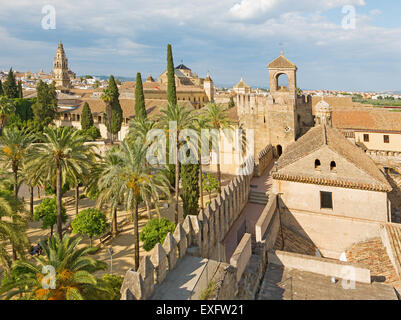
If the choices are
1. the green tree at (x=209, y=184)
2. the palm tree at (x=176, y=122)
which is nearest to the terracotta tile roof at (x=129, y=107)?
the green tree at (x=209, y=184)

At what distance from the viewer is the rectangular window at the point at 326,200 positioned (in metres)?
19.7

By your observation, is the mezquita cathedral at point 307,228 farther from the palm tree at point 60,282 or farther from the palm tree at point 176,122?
the palm tree at point 176,122

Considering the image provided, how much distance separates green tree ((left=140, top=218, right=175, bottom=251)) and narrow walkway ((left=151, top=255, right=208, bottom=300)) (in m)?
7.10

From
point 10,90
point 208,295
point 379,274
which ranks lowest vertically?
point 379,274

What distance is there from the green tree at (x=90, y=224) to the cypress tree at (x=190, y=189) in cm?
670

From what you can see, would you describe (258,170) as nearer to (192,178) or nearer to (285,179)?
(192,178)

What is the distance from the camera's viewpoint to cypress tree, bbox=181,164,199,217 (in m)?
25.5

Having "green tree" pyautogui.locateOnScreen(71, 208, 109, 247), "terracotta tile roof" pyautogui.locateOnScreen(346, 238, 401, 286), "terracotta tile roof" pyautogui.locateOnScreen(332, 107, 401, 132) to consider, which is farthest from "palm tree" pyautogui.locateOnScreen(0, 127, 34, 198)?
"terracotta tile roof" pyautogui.locateOnScreen(332, 107, 401, 132)

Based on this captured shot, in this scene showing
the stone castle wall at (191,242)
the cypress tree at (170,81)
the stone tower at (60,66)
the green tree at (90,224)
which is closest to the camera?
the stone castle wall at (191,242)

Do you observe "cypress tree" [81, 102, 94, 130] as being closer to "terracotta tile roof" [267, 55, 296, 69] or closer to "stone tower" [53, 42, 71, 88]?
"terracotta tile roof" [267, 55, 296, 69]

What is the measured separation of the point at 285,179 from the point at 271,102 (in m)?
16.4
